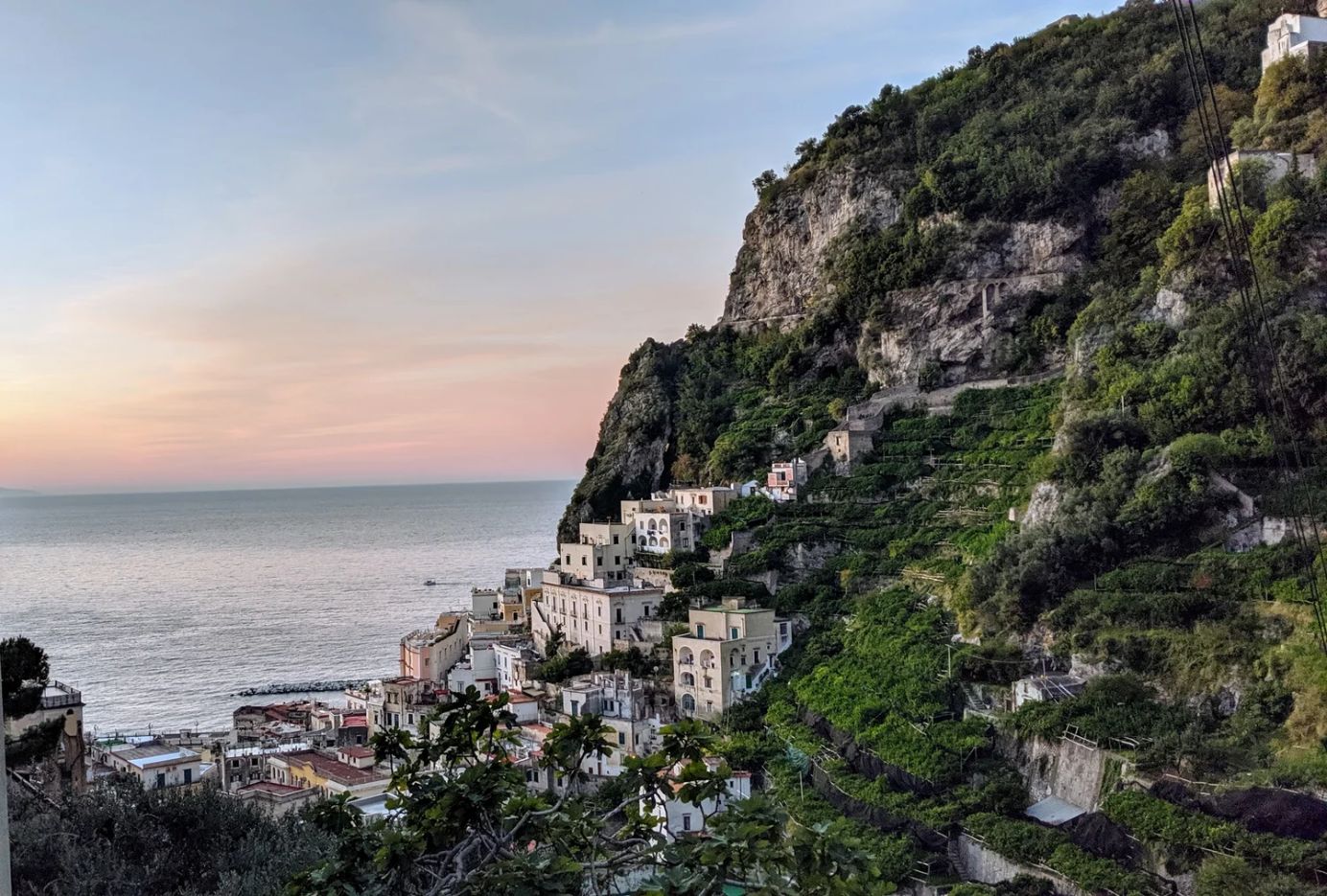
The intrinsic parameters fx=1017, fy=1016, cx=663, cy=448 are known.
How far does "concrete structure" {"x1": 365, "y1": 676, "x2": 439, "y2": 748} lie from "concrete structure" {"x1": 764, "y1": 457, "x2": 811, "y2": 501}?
12569 millimetres

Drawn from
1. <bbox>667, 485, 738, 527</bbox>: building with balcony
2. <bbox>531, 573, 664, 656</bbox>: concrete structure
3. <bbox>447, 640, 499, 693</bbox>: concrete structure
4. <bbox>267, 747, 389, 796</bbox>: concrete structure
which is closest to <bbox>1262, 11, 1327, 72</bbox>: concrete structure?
<bbox>667, 485, 738, 527</bbox>: building with balcony

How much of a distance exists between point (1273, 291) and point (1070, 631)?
34.1ft

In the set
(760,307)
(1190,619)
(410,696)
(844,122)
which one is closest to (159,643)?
(410,696)

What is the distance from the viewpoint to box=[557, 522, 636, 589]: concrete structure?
3241 centimetres

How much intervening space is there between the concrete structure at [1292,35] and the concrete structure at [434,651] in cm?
3107

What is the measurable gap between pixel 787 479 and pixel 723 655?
32.1ft

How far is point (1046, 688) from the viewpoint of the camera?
17.8 m

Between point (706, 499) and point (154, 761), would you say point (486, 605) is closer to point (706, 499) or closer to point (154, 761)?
point (706, 499)

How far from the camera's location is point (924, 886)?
1502 cm

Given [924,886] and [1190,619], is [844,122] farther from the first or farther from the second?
[924,886]

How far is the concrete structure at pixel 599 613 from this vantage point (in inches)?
1133

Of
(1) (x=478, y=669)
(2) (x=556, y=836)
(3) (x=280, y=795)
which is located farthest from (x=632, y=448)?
(2) (x=556, y=836)

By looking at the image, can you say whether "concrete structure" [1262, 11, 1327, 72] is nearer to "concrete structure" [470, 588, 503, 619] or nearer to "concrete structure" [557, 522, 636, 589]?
"concrete structure" [557, 522, 636, 589]

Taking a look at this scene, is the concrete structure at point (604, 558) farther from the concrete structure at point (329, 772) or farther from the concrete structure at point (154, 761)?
the concrete structure at point (154, 761)
